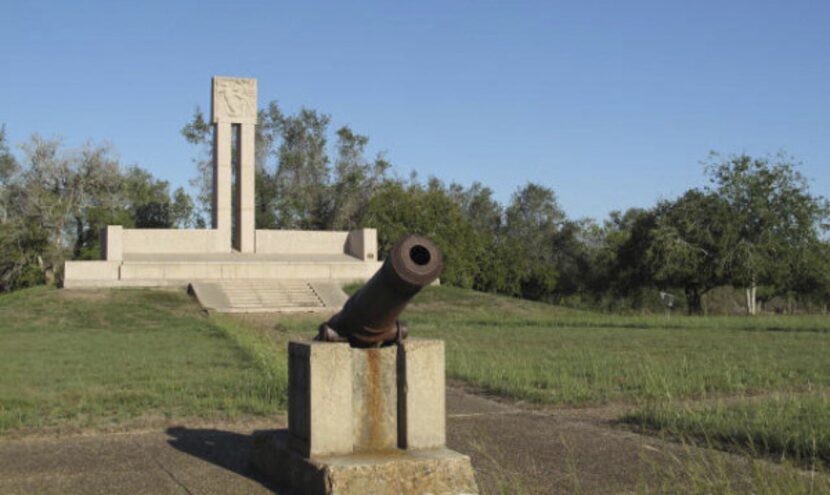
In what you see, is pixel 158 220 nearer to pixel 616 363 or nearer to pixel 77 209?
pixel 77 209

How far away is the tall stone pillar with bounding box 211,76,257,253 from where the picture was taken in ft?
122

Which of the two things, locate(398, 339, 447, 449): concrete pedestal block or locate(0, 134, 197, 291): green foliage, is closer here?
locate(398, 339, 447, 449): concrete pedestal block

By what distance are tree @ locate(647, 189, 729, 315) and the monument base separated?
114ft

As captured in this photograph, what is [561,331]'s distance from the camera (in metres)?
20.0

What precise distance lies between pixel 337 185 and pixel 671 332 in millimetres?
38574

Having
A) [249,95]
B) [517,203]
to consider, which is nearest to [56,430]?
[249,95]

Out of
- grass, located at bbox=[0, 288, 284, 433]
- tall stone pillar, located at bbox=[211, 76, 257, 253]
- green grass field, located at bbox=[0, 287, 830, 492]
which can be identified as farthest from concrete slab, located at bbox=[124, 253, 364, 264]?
green grass field, located at bbox=[0, 287, 830, 492]

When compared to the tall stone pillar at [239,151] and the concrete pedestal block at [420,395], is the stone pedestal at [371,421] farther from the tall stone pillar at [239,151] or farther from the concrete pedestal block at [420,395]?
the tall stone pillar at [239,151]

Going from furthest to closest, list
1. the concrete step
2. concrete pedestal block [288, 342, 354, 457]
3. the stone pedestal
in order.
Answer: the concrete step, concrete pedestal block [288, 342, 354, 457], the stone pedestal

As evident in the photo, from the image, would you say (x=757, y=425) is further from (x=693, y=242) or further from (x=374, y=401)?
(x=693, y=242)

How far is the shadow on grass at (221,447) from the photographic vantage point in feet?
20.7

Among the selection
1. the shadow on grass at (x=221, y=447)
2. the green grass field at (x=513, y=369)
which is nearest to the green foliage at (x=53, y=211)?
the green grass field at (x=513, y=369)

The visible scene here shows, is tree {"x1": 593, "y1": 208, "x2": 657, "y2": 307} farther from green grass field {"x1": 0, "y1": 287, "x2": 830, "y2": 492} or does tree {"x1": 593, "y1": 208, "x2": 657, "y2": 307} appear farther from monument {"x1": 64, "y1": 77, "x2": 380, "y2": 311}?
green grass field {"x1": 0, "y1": 287, "x2": 830, "y2": 492}

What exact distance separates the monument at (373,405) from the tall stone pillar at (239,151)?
104 feet
